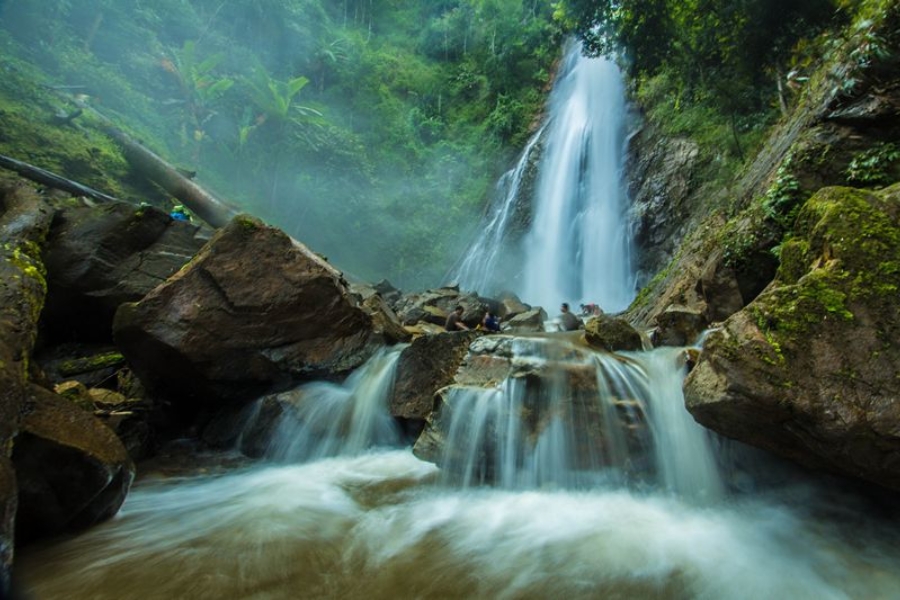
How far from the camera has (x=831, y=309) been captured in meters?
2.96

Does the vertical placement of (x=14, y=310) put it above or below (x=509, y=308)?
below

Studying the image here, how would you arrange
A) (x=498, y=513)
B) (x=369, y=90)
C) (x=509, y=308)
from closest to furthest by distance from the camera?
(x=498, y=513) → (x=509, y=308) → (x=369, y=90)

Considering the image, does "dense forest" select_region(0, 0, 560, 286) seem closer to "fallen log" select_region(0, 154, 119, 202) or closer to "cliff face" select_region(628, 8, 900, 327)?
"fallen log" select_region(0, 154, 119, 202)

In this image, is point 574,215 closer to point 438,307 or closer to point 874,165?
point 438,307

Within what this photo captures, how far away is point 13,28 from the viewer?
51.9 ft

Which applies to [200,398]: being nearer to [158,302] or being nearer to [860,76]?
[158,302]

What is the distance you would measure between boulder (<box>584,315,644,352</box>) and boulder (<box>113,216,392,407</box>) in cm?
373

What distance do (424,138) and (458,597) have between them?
2656cm

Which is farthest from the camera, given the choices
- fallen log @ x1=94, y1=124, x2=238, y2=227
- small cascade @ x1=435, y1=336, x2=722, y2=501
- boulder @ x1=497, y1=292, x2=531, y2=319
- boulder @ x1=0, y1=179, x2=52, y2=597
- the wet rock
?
boulder @ x1=497, y1=292, x2=531, y2=319

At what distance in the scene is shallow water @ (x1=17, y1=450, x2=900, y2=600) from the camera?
290 cm

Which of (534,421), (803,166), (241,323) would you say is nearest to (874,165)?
(803,166)

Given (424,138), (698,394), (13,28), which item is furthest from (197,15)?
(698,394)

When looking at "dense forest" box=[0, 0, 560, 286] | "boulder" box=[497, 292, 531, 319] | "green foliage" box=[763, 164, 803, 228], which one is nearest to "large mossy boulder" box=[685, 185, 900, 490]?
"green foliage" box=[763, 164, 803, 228]

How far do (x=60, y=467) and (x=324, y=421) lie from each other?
3341 mm
